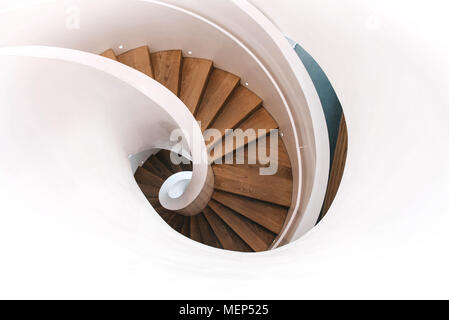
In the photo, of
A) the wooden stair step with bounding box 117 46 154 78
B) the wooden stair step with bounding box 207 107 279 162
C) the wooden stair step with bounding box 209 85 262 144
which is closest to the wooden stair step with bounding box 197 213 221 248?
the wooden stair step with bounding box 207 107 279 162

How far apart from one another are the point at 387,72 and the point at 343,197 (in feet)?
2.50

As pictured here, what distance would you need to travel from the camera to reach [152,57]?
4.46 m

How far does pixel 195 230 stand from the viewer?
5.14 metres

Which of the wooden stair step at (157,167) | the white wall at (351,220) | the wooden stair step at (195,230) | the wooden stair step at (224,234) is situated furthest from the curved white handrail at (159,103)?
the wooden stair step at (157,167)

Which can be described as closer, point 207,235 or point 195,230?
point 207,235

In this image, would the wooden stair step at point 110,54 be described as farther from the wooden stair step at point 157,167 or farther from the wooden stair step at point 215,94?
the wooden stair step at point 157,167

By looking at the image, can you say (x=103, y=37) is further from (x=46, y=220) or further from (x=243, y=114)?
(x=46, y=220)

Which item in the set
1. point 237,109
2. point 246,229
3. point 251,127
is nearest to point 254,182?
point 246,229

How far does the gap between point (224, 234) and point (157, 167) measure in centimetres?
228

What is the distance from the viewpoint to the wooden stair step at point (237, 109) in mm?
4631

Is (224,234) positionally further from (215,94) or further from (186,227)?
(215,94)

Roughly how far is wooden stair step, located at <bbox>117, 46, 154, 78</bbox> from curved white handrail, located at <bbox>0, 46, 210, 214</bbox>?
842 mm

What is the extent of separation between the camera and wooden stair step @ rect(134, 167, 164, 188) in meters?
5.97

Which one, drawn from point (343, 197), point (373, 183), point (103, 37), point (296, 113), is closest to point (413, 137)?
point (373, 183)
